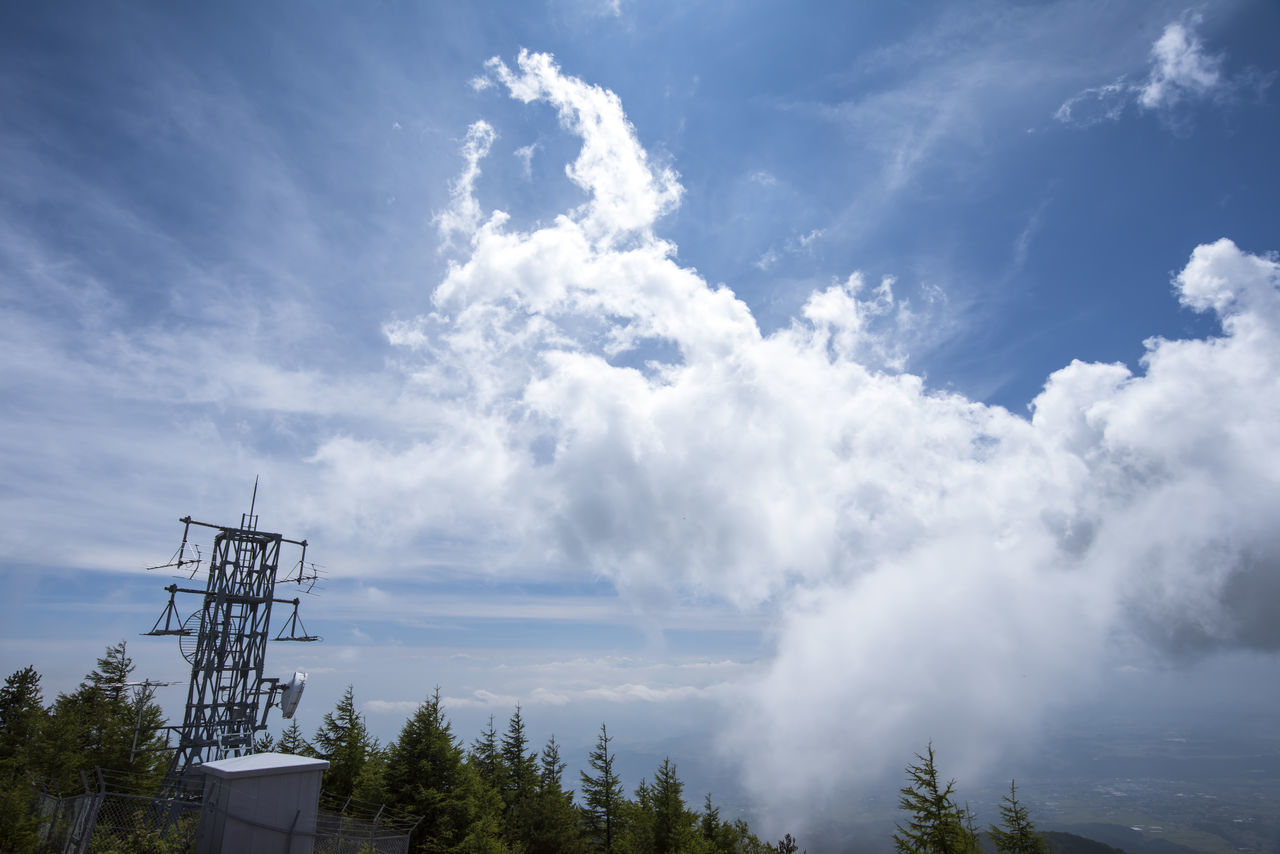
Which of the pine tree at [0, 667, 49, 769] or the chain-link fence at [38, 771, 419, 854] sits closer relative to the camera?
the chain-link fence at [38, 771, 419, 854]

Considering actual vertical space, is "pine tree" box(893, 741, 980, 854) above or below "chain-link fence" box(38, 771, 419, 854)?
below

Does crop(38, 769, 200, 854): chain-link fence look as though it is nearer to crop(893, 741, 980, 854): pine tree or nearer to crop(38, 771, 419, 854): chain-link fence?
crop(38, 771, 419, 854): chain-link fence

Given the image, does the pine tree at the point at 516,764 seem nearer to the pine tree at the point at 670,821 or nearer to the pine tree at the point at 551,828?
the pine tree at the point at 551,828

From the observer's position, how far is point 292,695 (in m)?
27.0

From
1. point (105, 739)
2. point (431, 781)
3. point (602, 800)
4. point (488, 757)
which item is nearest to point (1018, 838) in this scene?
point (602, 800)

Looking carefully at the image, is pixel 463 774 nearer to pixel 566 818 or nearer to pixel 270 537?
pixel 566 818

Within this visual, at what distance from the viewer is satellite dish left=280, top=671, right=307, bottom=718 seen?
2694cm

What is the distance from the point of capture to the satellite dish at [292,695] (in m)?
26.9

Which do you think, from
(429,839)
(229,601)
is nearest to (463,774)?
(429,839)

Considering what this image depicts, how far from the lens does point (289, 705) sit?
88.8 ft

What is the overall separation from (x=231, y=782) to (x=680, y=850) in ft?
69.3

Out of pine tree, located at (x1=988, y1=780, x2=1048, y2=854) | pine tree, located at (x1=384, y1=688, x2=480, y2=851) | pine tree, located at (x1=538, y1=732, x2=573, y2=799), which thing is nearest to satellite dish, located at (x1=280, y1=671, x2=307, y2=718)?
pine tree, located at (x1=384, y1=688, x2=480, y2=851)

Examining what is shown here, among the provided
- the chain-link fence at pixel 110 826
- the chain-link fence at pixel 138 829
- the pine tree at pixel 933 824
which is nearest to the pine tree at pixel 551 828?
the chain-link fence at pixel 138 829

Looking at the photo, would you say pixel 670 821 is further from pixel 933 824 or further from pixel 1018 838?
pixel 1018 838
